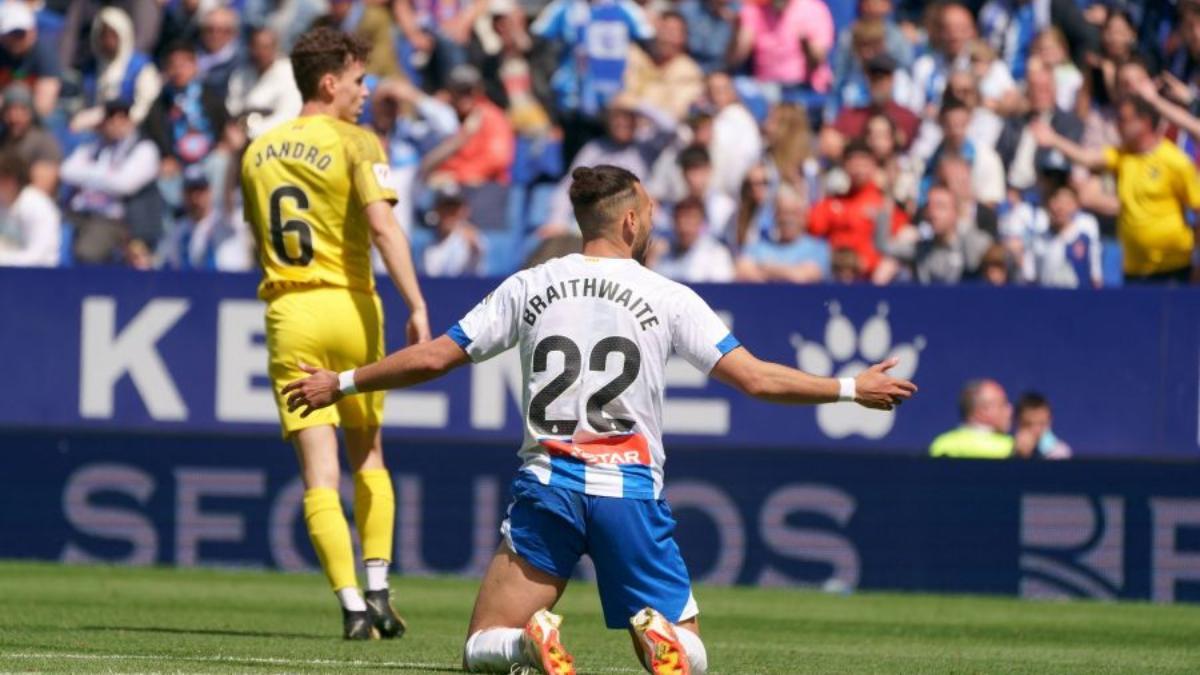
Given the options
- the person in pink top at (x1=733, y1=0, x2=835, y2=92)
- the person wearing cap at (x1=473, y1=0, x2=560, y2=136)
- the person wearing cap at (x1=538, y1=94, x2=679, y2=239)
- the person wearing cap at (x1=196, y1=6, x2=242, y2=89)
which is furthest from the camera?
the person wearing cap at (x1=196, y1=6, x2=242, y2=89)

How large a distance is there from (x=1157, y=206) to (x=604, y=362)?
9.42m

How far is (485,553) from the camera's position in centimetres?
1376

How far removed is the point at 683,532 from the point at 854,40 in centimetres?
629

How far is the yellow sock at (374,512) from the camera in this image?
9.28m

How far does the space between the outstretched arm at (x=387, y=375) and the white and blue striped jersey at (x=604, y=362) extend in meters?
0.26

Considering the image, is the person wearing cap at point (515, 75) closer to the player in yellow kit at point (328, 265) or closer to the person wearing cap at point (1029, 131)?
the person wearing cap at point (1029, 131)

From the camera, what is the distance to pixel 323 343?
925cm

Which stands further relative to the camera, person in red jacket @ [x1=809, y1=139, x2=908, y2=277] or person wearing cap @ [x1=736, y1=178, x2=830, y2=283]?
person in red jacket @ [x1=809, y1=139, x2=908, y2=277]

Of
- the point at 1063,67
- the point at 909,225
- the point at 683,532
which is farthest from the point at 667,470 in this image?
the point at 1063,67

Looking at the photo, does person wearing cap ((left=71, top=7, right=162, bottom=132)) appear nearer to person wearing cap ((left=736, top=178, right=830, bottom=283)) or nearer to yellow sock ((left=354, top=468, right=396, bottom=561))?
person wearing cap ((left=736, top=178, right=830, bottom=283))

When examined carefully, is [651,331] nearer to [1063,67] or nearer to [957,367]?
[957,367]

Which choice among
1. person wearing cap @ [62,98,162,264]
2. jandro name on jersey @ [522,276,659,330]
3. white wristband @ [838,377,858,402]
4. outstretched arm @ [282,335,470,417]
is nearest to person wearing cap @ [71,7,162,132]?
person wearing cap @ [62,98,162,264]

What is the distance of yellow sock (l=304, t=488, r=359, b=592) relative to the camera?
29.8 ft

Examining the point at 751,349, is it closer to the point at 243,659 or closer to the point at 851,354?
the point at 851,354
